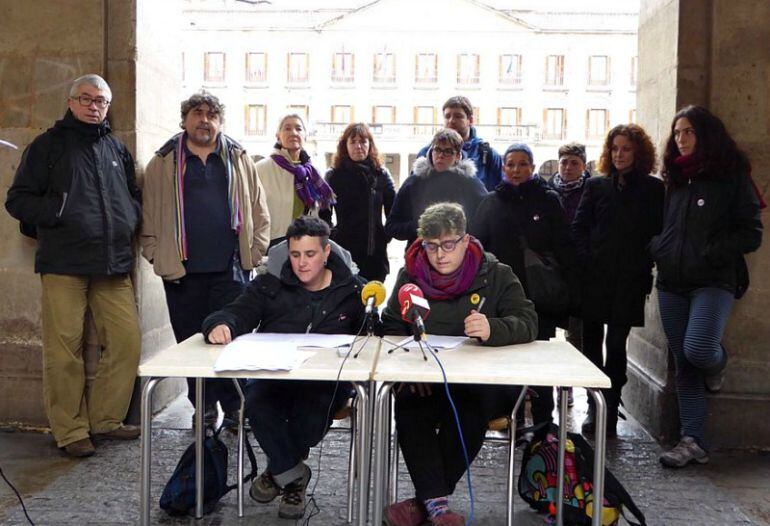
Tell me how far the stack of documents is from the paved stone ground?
846 mm

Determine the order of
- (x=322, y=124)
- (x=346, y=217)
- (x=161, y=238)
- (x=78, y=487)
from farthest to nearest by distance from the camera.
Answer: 1. (x=322, y=124)
2. (x=346, y=217)
3. (x=161, y=238)
4. (x=78, y=487)

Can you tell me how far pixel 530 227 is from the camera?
5.22 m

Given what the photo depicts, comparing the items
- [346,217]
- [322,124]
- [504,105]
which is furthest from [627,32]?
[346,217]

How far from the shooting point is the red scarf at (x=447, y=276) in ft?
13.0

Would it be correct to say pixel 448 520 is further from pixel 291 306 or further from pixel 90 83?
pixel 90 83

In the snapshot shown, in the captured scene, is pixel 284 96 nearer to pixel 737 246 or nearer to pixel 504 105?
pixel 504 105

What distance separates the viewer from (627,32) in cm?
4709

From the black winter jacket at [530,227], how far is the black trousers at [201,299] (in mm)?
1507

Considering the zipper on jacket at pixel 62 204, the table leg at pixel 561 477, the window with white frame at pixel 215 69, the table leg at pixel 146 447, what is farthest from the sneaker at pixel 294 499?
the window with white frame at pixel 215 69

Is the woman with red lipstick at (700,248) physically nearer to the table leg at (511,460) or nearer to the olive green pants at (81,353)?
the table leg at (511,460)

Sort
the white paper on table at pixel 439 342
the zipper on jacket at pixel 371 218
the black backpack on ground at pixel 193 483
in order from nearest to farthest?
the white paper on table at pixel 439 342, the black backpack on ground at pixel 193 483, the zipper on jacket at pixel 371 218

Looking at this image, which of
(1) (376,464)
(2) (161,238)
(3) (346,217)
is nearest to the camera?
(1) (376,464)

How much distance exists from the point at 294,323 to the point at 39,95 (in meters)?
2.44

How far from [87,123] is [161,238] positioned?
2.44ft
